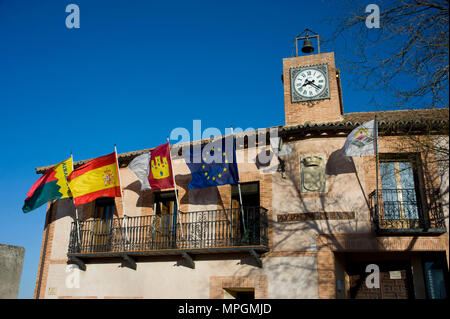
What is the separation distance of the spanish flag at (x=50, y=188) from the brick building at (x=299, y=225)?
1.41 meters

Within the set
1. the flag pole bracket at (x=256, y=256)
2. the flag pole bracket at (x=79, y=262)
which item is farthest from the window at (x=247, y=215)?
the flag pole bracket at (x=79, y=262)

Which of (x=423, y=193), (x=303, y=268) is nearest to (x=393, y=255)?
(x=423, y=193)

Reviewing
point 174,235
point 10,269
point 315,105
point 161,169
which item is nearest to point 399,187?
point 315,105

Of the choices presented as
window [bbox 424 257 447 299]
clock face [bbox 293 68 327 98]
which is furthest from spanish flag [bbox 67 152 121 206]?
window [bbox 424 257 447 299]

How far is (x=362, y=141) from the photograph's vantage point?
11352mm

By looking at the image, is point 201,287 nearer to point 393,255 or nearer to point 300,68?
point 393,255

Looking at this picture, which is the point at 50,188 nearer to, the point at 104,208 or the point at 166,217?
the point at 104,208

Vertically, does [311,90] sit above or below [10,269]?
above

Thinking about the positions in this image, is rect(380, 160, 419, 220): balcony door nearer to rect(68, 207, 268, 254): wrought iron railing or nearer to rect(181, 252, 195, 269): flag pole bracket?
rect(68, 207, 268, 254): wrought iron railing

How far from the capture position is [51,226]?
15789 millimetres

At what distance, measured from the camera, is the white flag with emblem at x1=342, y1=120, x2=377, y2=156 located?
11.2 metres

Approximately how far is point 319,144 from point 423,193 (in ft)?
10.1

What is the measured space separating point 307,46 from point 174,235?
25.4ft
